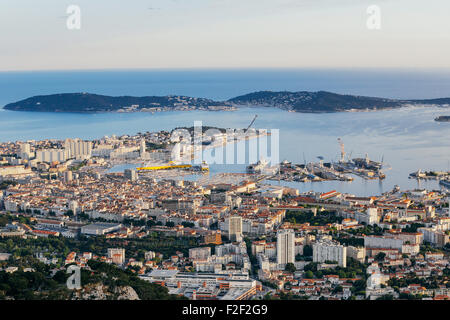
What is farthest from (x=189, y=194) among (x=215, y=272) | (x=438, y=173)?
(x=438, y=173)

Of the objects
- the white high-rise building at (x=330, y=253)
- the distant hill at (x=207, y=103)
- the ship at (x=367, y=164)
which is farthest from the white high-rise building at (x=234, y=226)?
the distant hill at (x=207, y=103)

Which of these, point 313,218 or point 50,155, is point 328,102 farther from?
point 313,218

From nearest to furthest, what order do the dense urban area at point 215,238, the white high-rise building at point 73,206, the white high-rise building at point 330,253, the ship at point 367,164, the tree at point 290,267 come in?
the dense urban area at point 215,238 → the tree at point 290,267 → the white high-rise building at point 330,253 → the white high-rise building at point 73,206 → the ship at point 367,164

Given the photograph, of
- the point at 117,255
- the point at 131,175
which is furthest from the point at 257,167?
the point at 117,255

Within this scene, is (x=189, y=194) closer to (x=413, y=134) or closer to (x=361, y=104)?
(x=413, y=134)

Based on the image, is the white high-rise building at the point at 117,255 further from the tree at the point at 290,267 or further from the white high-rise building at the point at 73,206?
the white high-rise building at the point at 73,206

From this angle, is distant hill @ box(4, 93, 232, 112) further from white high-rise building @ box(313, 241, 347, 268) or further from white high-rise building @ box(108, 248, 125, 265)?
white high-rise building @ box(313, 241, 347, 268)
